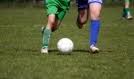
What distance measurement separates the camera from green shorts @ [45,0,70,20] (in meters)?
9.84

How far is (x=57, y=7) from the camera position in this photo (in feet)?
32.8

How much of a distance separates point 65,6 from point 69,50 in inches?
41.6

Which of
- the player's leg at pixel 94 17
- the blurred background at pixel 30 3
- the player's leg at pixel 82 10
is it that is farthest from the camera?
the blurred background at pixel 30 3

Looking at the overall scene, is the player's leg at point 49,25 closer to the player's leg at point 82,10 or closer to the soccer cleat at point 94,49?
the player's leg at point 82,10

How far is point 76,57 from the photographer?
9117 mm

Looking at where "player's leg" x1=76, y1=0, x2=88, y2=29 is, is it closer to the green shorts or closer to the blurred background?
the green shorts

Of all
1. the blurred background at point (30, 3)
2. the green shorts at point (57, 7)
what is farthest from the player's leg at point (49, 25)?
the blurred background at point (30, 3)

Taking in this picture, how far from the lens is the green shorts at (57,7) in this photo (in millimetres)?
9844

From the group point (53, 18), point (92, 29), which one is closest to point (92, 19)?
point (92, 29)

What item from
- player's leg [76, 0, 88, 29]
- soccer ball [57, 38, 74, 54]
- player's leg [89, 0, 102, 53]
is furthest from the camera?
player's leg [76, 0, 88, 29]

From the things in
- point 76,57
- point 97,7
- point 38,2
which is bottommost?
point 38,2

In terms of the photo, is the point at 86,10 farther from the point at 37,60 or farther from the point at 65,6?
the point at 37,60

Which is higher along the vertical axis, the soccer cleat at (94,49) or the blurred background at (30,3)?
the soccer cleat at (94,49)

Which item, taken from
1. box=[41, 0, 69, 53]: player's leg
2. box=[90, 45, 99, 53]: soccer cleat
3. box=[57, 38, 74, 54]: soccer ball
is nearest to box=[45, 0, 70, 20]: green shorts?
box=[41, 0, 69, 53]: player's leg
